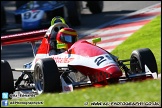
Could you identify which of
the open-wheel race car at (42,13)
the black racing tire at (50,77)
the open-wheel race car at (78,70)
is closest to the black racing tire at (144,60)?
the open-wheel race car at (78,70)

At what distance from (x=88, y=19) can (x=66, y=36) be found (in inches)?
468

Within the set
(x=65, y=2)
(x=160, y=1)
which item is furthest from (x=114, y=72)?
(x=160, y=1)

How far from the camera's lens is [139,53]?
1215 centimetres

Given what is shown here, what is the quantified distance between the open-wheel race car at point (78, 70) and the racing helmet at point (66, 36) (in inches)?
8.2

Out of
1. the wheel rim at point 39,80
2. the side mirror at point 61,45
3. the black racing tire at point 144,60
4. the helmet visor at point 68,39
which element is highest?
A: the helmet visor at point 68,39

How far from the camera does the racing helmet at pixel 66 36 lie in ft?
40.7

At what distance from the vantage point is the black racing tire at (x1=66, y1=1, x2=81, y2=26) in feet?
71.2

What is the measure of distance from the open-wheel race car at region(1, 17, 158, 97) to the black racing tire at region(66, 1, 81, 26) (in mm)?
9138

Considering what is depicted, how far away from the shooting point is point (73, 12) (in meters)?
21.8

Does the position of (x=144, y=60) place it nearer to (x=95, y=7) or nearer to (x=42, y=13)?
(x=42, y=13)

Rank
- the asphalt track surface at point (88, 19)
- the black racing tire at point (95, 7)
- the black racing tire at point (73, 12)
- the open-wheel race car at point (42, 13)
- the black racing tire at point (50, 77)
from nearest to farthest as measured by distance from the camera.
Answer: the black racing tire at point (50, 77), the asphalt track surface at point (88, 19), the open-wheel race car at point (42, 13), the black racing tire at point (73, 12), the black racing tire at point (95, 7)

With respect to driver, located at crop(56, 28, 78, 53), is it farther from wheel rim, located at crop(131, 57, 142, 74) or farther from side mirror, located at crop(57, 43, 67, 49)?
wheel rim, located at crop(131, 57, 142, 74)

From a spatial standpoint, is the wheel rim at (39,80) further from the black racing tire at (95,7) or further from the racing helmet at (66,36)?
the black racing tire at (95,7)

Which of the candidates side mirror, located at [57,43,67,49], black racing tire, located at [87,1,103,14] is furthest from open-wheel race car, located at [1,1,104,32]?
side mirror, located at [57,43,67,49]
